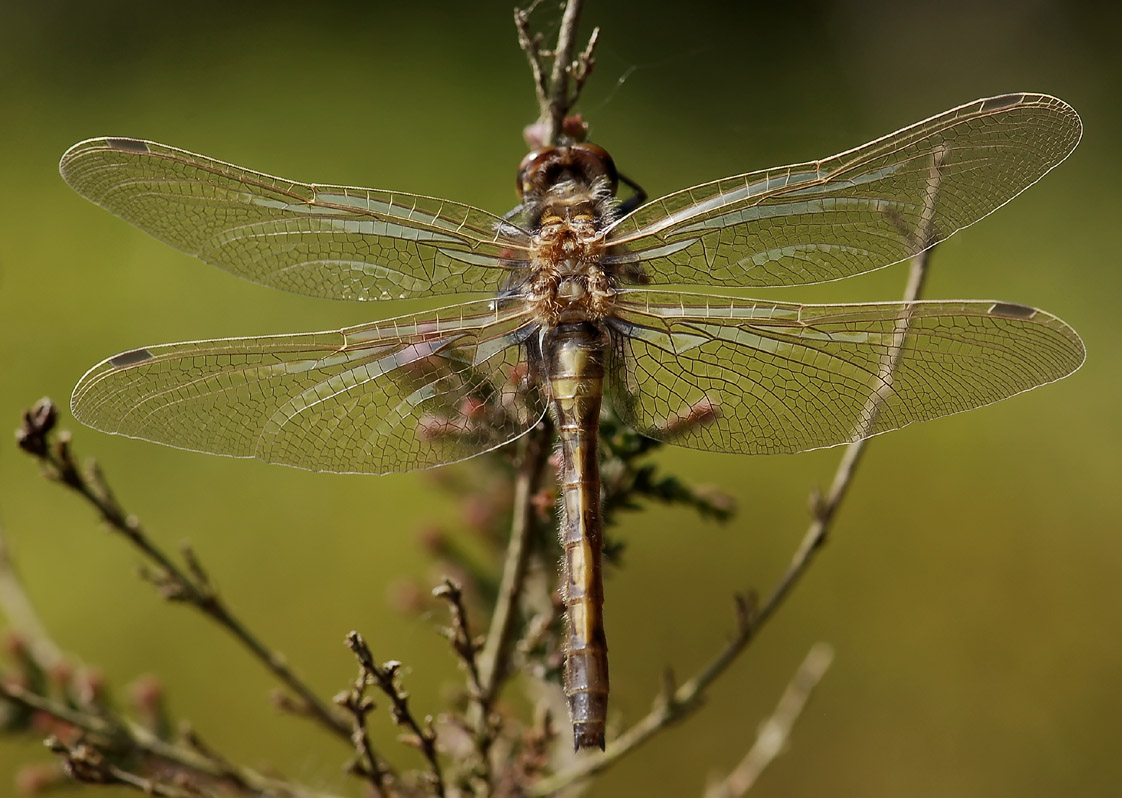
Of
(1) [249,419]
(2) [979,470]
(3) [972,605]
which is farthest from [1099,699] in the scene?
(1) [249,419]

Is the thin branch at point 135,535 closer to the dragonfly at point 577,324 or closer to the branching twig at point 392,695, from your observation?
the dragonfly at point 577,324

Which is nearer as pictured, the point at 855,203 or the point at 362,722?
the point at 362,722

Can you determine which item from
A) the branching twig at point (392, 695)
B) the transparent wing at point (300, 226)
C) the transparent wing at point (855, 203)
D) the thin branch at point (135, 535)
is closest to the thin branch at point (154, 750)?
the thin branch at point (135, 535)

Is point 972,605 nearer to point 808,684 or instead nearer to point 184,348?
point 808,684

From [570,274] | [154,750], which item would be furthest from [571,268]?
[154,750]

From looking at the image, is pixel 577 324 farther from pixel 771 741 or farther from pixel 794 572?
pixel 771 741

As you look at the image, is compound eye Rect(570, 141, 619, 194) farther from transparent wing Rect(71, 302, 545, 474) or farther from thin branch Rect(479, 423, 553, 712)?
thin branch Rect(479, 423, 553, 712)

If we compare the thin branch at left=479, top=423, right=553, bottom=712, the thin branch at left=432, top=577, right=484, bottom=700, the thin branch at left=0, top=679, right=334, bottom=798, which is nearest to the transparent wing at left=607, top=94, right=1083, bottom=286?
the thin branch at left=479, top=423, right=553, bottom=712
